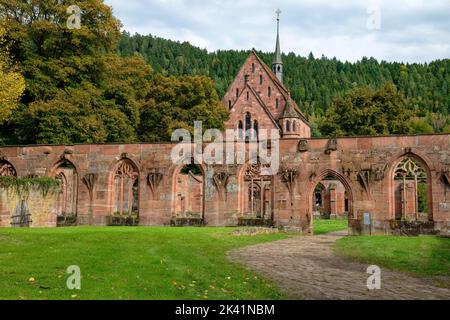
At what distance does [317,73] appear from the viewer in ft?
508

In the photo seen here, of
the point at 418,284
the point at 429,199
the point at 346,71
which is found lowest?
the point at 418,284

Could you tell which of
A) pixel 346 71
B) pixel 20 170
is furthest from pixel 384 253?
pixel 346 71

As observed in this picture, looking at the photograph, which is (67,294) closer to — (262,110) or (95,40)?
(95,40)

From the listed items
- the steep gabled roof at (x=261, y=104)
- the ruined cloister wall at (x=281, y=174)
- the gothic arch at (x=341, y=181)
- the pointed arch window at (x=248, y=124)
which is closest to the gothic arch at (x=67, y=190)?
the ruined cloister wall at (x=281, y=174)

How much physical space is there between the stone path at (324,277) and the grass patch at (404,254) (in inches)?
27.5

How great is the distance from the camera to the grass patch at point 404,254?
495 inches

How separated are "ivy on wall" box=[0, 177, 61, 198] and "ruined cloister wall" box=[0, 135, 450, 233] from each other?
9.73 ft

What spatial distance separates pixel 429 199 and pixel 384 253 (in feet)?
31.9

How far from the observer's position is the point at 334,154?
24.9 metres

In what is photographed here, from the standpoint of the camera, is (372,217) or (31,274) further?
(372,217)

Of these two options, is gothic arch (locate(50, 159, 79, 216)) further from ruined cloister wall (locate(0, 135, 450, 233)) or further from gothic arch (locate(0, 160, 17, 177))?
ruined cloister wall (locate(0, 135, 450, 233))

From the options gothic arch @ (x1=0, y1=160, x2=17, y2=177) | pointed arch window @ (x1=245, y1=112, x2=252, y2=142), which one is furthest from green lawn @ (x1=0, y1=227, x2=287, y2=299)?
pointed arch window @ (x1=245, y1=112, x2=252, y2=142)
